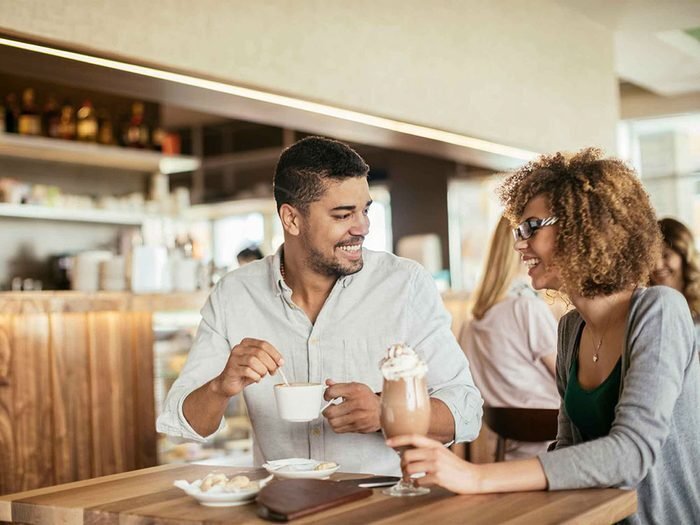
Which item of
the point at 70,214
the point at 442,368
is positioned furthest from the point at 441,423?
the point at 70,214

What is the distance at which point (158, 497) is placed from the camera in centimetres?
184

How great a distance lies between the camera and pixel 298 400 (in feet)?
6.44

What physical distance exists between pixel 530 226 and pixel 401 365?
52 cm

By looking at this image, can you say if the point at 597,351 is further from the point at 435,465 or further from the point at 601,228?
the point at 435,465

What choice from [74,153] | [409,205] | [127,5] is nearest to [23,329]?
[127,5]

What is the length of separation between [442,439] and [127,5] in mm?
1902

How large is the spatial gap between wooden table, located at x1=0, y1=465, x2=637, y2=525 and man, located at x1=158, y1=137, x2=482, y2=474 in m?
0.40

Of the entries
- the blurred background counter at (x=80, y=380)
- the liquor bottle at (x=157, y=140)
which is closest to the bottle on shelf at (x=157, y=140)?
the liquor bottle at (x=157, y=140)

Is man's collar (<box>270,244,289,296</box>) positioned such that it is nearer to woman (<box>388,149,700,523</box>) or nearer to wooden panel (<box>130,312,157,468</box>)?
woman (<box>388,149,700,523</box>)

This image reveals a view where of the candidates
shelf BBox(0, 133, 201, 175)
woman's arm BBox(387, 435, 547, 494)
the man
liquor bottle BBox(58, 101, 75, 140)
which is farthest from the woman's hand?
liquor bottle BBox(58, 101, 75, 140)

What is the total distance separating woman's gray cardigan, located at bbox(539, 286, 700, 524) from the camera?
69.5 inches

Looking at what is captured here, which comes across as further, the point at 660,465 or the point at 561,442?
the point at 561,442

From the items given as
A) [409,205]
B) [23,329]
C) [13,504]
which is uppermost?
[409,205]

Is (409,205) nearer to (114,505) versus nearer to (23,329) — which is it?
(23,329)
